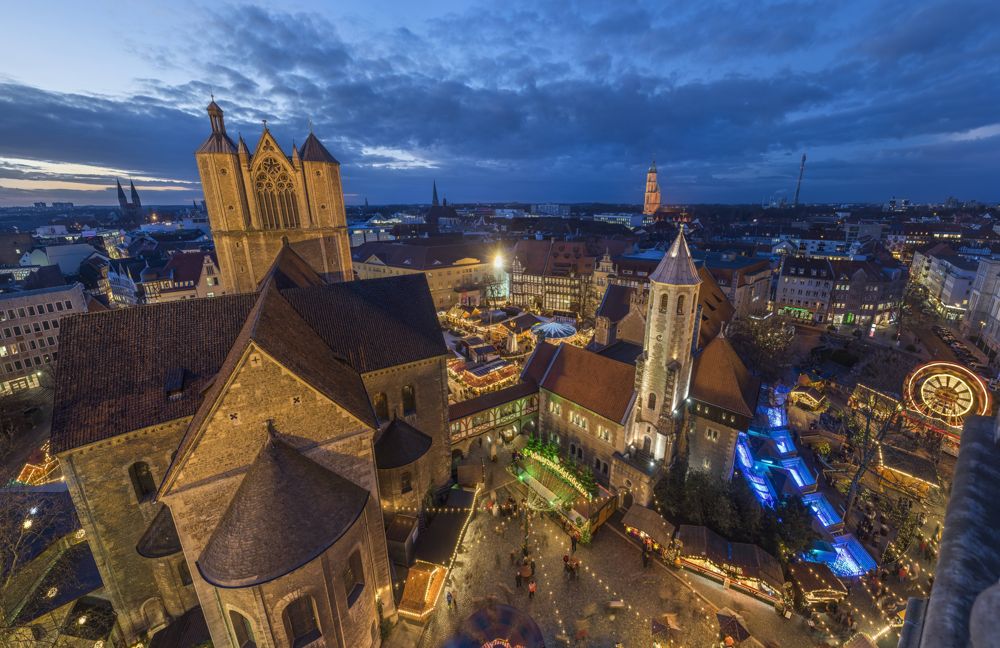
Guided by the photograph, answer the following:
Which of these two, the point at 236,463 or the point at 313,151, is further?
the point at 313,151

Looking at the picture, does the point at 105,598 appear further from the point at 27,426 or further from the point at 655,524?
the point at 27,426

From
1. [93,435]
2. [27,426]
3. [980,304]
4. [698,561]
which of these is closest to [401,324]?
[93,435]

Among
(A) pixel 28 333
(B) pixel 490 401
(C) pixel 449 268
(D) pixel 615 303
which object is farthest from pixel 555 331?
(A) pixel 28 333

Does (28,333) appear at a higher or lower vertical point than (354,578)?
higher

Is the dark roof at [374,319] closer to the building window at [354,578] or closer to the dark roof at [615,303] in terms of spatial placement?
the building window at [354,578]

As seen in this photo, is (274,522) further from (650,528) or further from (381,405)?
(650,528)

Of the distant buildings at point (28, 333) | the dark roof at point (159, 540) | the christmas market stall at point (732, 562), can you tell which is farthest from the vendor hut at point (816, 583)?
the distant buildings at point (28, 333)

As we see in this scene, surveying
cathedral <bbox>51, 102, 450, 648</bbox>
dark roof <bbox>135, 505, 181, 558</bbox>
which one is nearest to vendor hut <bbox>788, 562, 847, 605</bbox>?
cathedral <bbox>51, 102, 450, 648</bbox>
